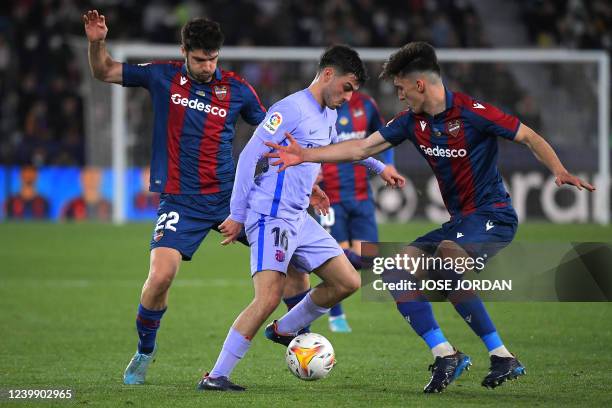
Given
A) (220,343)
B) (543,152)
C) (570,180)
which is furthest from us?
(220,343)

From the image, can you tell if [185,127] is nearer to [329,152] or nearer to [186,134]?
[186,134]

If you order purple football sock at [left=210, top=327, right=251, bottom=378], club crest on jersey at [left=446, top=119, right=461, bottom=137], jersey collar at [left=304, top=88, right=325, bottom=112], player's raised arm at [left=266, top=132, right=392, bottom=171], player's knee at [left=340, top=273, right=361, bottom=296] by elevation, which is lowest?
purple football sock at [left=210, top=327, right=251, bottom=378]

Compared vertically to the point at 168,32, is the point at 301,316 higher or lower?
lower

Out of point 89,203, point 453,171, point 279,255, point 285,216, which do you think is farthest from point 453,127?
point 89,203

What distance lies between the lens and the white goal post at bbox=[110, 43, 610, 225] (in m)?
20.2

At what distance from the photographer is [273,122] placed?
22.4ft

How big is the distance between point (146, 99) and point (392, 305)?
1011cm

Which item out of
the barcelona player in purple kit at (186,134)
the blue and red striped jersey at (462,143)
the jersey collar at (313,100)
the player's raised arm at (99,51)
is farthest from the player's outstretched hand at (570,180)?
the player's raised arm at (99,51)

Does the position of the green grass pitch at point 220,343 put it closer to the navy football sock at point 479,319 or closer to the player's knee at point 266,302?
the navy football sock at point 479,319

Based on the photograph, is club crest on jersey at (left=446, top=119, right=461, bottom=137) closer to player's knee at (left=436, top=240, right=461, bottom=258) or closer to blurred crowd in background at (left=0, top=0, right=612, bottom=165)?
player's knee at (left=436, top=240, right=461, bottom=258)

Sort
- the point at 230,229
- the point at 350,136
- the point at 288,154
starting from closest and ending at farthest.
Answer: the point at 288,154 → the point at 230,229 → the point at 350,136

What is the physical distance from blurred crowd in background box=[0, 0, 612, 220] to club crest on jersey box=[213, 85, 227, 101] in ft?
48.2

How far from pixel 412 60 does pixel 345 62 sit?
0.42 meters

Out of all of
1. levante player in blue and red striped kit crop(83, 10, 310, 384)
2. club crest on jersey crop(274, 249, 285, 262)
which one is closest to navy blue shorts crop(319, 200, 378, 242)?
levante player in blue and red striped kit crop(83, 10, 310, 384)
